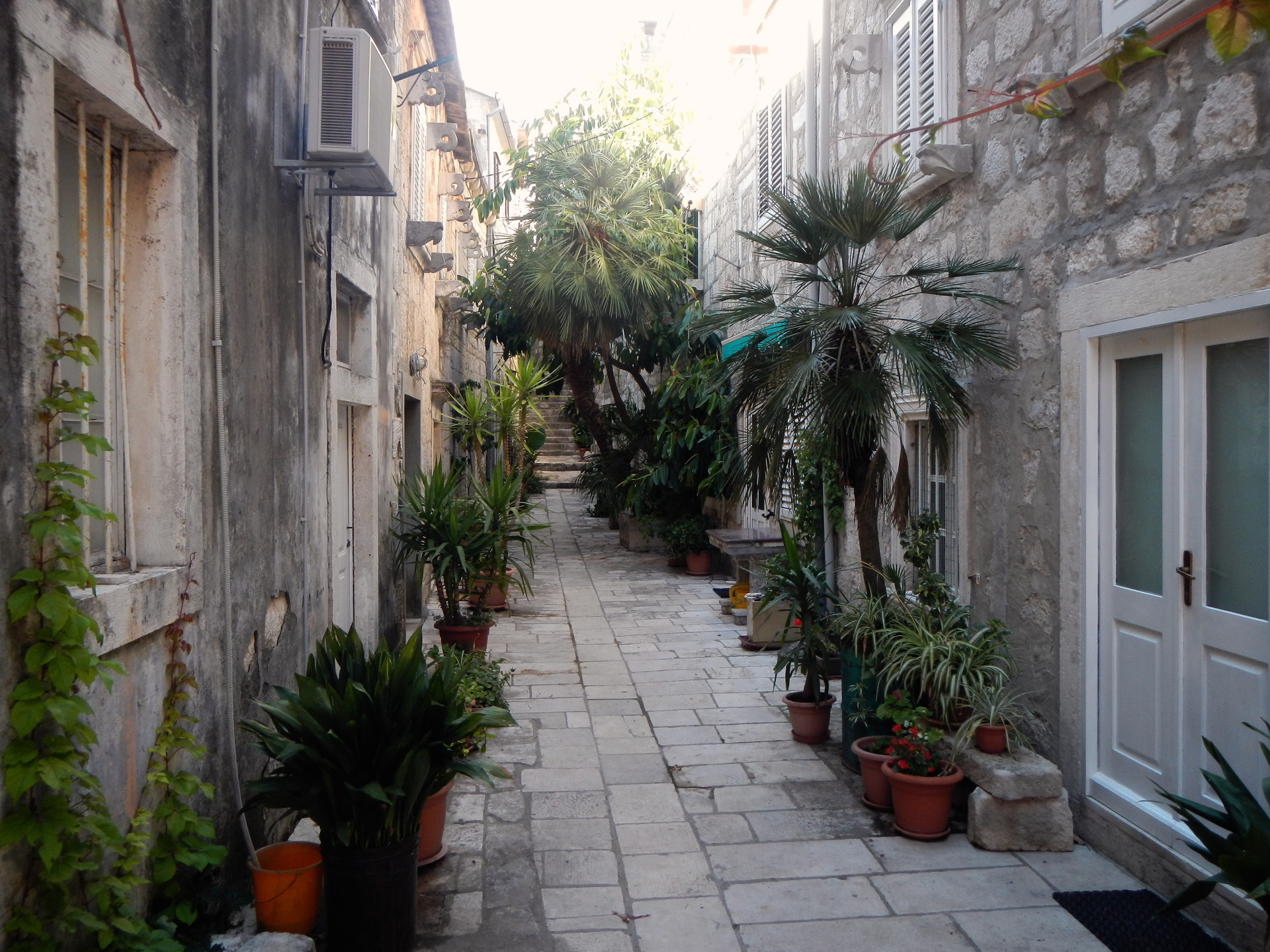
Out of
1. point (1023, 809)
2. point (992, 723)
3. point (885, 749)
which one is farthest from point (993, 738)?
point (885, 749)

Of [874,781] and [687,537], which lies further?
[687,537]

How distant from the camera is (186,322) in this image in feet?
9.82

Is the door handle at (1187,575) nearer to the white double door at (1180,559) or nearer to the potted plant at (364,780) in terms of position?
the white double door at (1180,559)

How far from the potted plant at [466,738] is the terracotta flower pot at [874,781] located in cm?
182

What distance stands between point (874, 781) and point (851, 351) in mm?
2110

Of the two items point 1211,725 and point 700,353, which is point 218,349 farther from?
point 700,353

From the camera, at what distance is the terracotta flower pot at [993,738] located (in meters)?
4.25

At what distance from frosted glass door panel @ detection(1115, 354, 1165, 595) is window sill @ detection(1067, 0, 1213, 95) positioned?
1144 mm

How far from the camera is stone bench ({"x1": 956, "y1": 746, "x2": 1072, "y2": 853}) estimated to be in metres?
4.06

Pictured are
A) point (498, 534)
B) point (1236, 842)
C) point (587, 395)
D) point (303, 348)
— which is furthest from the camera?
point (587, 395)

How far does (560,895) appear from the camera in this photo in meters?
3.79

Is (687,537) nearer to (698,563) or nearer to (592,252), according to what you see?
(698,563)

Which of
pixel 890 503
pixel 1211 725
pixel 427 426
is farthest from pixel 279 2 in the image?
pixel 427 426

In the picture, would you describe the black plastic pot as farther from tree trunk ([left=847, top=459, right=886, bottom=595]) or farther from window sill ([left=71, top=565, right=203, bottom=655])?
tree trunk ([left=847, top=459, right=886, bottom=595])
